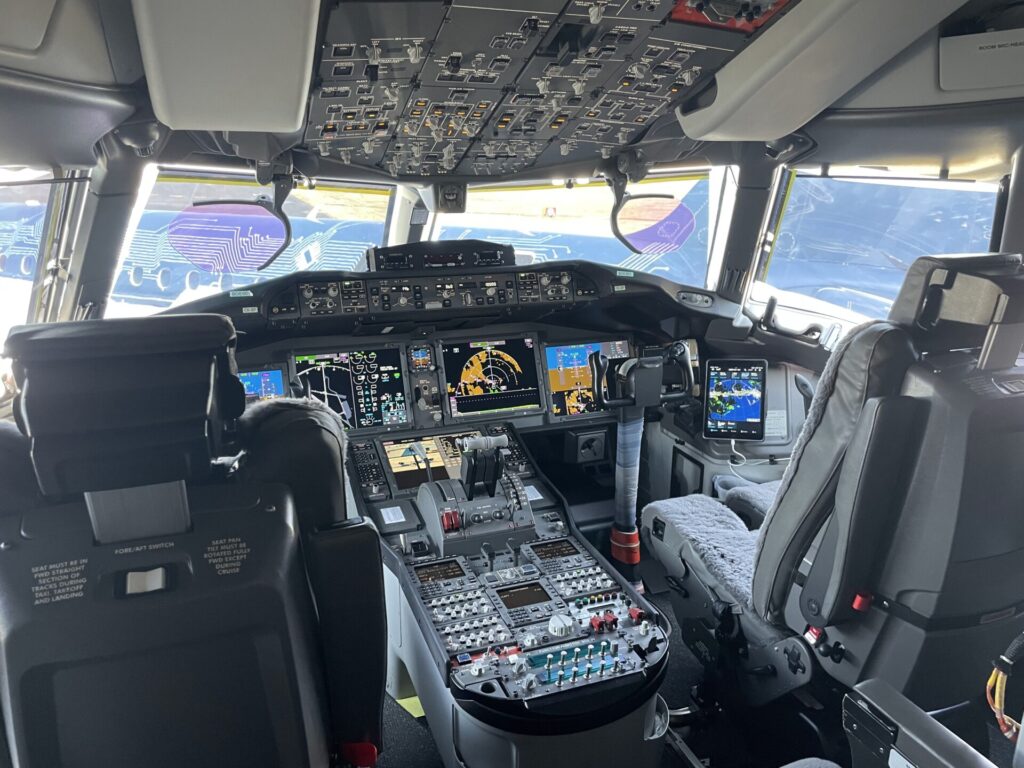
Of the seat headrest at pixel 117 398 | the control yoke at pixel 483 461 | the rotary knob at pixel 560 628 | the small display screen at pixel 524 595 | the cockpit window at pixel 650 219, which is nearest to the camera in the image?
the seat headrest at pixel 117 398

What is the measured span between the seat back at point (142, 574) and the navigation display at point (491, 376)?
225 cm

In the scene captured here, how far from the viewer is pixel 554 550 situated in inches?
108

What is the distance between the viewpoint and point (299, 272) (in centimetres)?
297

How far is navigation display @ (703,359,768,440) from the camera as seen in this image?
3426mm

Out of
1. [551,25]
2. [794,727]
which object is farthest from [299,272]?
[794,727]

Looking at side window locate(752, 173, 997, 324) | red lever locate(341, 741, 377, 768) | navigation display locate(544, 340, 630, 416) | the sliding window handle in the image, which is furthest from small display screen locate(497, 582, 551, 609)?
side window locate(752, 173, 997, 324)

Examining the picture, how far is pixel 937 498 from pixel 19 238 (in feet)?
9.93

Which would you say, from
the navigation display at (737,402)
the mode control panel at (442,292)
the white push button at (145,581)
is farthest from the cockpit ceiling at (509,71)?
the white push button at (145,581)

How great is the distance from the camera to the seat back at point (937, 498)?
4.75ft

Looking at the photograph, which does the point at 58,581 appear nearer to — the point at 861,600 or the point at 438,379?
the point at 861,600

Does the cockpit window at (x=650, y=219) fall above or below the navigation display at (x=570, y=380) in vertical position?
above

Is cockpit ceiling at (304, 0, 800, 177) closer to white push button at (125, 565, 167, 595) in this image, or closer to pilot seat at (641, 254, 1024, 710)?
pilot seat at (641, 254, 1024, 710)

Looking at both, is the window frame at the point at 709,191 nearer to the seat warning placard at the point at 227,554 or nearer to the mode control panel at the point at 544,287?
the mode control panel at the point at 544,287

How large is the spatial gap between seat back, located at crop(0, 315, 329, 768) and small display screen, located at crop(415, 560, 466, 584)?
1366 millimetres
